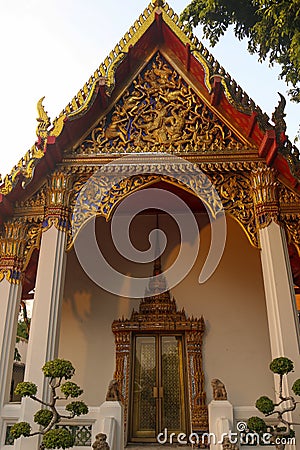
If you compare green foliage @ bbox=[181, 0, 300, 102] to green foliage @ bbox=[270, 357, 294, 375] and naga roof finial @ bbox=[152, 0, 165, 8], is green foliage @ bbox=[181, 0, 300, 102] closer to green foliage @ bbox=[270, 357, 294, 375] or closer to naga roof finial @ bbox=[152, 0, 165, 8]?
naga roof finial @ bbox=[152, 0, 165, 8]

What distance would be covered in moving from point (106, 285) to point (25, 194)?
184 centimetres

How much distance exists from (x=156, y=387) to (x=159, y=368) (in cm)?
22

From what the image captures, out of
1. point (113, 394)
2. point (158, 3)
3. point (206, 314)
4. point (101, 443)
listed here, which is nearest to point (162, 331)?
point (206, 314)

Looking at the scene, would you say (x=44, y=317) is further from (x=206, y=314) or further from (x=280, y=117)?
(x=280, y=117)

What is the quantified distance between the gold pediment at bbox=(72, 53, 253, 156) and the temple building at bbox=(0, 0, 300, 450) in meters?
0.02

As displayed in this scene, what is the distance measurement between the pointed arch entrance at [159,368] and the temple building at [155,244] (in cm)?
2

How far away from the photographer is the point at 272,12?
11.8 feet

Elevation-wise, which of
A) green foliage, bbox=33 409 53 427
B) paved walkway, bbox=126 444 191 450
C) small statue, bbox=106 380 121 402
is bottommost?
paved walkway, bbox=126 444 191 450

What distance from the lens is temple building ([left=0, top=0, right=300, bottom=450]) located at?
4.12 m

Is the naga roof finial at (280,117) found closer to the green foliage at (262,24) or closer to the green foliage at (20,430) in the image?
the green foliage at (262,24)

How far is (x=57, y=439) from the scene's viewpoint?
294cm

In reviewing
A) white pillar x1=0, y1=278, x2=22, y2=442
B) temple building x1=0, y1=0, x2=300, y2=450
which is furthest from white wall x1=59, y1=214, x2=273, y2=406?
white pillar x1=0, y1=278, x2=22, y2=442

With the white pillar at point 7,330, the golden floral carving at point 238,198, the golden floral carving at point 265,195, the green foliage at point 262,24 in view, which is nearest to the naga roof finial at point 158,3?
the green foliage at point 262,24

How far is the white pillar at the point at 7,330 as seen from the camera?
13.0ft
